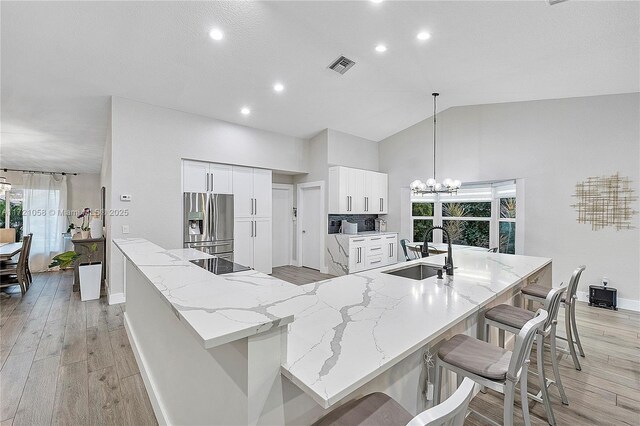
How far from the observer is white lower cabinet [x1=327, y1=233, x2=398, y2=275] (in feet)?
18.3

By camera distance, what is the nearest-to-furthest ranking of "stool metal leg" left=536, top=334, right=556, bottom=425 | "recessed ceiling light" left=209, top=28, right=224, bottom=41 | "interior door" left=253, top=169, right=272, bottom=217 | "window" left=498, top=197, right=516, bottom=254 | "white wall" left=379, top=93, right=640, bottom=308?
"stool metal leg" left=536, top=334, right=556, bottom=425, "recessed ceiling light" left=209, top=28, right=224, bottom=41, "white wall" left=379, top=93, right=640, bottom=308, "window" left=498, top=197, right=516, bottom=254, "interior door" left=253, top=169, right=272, bottom=217

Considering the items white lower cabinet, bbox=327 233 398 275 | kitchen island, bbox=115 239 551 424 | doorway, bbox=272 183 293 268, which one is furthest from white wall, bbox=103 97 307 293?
white lower cabinet, bbox=327 233 398 275

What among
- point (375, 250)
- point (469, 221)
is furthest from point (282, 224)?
point (469, 221)

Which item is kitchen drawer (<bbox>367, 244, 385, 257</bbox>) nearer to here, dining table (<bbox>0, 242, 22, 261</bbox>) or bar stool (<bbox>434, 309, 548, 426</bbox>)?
bar stool (<bbox>434, 309, 548, 426</bbox>)

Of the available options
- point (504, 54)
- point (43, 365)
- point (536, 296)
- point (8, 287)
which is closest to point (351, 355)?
point (536, 296)

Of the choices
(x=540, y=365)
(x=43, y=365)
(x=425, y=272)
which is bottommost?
(x=43, y=365)

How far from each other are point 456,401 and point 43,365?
3.29m

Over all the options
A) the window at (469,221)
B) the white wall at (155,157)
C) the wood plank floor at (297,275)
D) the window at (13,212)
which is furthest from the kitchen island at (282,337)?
the window at (13,212)

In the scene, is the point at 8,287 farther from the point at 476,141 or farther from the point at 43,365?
the point at 476,141

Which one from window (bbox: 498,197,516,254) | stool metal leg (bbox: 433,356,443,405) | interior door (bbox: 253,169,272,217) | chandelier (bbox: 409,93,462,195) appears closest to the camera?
stool metal leg (bbox: 433,356,443,405)

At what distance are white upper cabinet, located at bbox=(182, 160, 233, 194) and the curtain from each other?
4705 millimetres

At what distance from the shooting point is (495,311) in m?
2.04

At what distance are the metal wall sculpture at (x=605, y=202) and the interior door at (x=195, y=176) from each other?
6.05 metres

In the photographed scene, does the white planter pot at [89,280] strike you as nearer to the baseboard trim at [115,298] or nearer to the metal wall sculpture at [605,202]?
the baseboard trim at [115,298]
